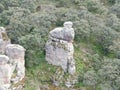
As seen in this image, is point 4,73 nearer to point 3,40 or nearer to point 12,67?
point 12,67

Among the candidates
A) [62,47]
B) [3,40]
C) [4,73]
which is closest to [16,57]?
[4,73]

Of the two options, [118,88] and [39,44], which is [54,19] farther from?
[118,88]

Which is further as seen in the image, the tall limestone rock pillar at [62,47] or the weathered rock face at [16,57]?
the tall limestone rock pillar at [62,47]

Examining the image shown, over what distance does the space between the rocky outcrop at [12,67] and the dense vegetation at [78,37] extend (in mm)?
1314

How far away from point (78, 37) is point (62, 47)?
13.7ft

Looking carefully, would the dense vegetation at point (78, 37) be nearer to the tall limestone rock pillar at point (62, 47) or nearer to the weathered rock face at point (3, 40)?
the tall limestone rock pillar at point (62, 47)

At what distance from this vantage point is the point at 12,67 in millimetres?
32125

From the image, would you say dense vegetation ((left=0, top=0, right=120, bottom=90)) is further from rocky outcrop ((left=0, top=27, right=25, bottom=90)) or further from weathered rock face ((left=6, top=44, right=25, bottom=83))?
weathered rock face ((left=6, top=44, right=25, bottom=83))

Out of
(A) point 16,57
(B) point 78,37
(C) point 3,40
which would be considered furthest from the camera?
(B) point 78,37

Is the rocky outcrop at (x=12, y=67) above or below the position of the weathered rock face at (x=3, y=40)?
below

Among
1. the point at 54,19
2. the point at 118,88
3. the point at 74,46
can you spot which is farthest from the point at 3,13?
the point at 118,88

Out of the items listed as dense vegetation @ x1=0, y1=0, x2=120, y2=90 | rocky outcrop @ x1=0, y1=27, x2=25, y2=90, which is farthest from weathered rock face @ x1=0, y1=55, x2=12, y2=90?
dense vegetation @ x1=0, y1=0, x2=120, y2=90

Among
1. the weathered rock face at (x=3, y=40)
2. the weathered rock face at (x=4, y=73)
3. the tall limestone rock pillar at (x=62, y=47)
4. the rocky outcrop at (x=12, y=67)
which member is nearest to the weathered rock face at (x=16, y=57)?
the rocky outcrop at (x=12, y=67)

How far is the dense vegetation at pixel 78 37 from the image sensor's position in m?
34.4
